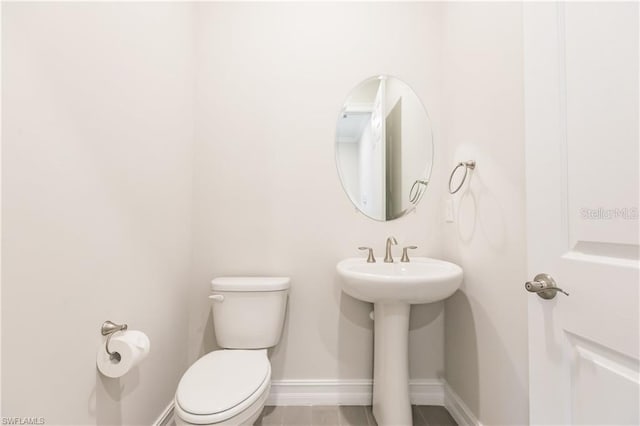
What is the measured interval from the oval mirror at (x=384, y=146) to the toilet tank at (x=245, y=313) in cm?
75

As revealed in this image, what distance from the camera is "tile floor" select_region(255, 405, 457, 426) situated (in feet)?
4.97

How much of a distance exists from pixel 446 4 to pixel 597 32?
134 cm

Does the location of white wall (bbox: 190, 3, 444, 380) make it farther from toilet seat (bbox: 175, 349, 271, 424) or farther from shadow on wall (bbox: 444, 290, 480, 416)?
toilet seat (bbox: 175, 349, 271, 424)

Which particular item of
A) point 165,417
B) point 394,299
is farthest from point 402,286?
point 165,417

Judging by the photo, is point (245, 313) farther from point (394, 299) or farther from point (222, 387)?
point (394, 299)

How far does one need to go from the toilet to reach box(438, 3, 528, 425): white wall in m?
0.94

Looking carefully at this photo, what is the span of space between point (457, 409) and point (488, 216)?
1035 mm

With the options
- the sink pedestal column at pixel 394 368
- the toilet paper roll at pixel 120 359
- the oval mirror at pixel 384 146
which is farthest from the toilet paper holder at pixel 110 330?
the oval mirror at pixel 384 146

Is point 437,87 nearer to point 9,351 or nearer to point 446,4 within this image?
point 446,4

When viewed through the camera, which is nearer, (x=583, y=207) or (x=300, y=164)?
(x=583, y=207)

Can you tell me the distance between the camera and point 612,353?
640 mm

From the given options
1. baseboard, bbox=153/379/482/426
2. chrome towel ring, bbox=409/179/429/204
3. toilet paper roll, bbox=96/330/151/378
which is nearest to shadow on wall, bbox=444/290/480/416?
baseboard, bbox=153/379/482/426

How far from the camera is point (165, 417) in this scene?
142 centimetres

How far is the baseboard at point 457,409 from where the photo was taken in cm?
140
